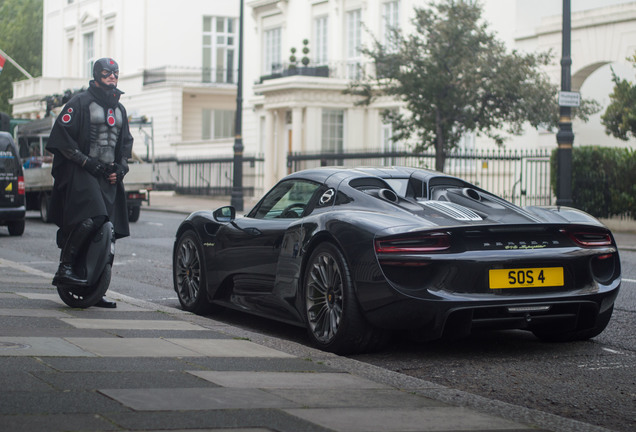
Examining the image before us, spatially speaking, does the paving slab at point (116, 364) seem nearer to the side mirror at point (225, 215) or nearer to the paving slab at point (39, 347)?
the paving slab at point (39, 347)

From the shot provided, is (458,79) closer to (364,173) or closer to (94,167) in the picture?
(364,173)

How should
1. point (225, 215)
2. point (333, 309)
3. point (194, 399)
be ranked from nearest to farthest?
point (194, 399)
point (333, 309)
point (225, 215)

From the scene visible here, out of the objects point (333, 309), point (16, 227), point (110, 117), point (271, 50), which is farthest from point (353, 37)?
point (333, 309)

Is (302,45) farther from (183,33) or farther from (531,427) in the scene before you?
(531,427)

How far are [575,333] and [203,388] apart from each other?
3.44 metres

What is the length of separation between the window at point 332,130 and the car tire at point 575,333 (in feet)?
102

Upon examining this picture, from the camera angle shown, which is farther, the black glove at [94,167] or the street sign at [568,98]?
the street sign at [568,98]

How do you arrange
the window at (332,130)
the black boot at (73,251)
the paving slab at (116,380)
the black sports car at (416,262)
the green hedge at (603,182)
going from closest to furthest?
the paving slab at (116,380) → the black sports car at (416,262) → the black boot at (73,251) → the green hedge at (603,182) → the window at (332,130)

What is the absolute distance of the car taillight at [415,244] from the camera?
6633 mm

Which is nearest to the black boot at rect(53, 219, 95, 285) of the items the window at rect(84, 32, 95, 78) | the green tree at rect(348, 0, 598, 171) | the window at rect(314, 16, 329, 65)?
the green tree at rect(348, 0, 598, 171)

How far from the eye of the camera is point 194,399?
482cm

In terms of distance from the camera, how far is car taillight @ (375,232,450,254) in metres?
6.63

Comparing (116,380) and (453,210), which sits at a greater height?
(453,210)

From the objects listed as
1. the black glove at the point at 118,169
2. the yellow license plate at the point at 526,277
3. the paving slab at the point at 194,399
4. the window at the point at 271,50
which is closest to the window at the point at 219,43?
the window at the point at 271,50
